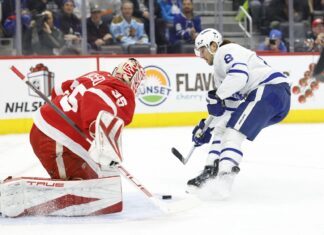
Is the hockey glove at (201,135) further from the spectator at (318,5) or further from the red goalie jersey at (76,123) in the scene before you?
the spectator at (318,5)

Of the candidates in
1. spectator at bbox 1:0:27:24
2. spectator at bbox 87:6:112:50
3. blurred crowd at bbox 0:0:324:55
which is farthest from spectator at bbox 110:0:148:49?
spectator at bbox 1:0:27:24

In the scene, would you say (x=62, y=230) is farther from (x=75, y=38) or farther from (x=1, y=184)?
(x=75, y=38)

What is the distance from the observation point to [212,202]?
408 cm

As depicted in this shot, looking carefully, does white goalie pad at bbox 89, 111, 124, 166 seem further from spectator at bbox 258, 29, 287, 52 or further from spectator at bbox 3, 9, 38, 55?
spectator at bbox 258, 29, 287, 52

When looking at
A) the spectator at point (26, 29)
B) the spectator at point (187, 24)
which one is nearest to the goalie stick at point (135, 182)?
the spectator at point (26, 29)

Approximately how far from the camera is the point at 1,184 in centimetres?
357

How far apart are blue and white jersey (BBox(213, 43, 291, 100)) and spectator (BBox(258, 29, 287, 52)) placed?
5.09m

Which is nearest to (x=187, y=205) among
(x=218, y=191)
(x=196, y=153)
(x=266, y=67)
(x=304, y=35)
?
(x=218, y=191)

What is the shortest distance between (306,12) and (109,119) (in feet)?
23.7

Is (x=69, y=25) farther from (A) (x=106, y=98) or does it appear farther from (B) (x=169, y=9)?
(A) (x=106, y=98)

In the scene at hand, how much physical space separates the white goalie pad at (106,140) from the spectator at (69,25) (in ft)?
17.4

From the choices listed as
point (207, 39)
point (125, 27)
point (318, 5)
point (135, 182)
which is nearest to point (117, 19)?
point (125, 27)

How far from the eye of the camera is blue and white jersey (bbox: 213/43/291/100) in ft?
14.1

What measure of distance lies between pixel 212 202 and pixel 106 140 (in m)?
0.95
